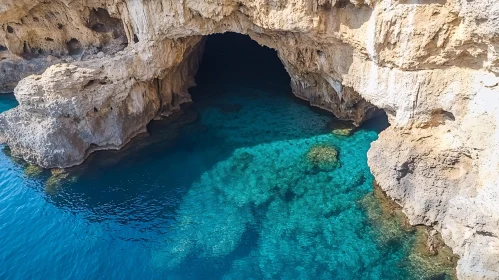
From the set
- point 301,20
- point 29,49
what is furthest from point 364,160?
point 29,49

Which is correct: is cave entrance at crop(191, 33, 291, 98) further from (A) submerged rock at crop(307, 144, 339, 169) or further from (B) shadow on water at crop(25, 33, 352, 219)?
(A) submerged rock at crop(307, 144, 339, 169)

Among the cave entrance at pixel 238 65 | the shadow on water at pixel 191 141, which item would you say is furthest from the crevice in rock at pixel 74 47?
the cave entrance at pixel 238 65

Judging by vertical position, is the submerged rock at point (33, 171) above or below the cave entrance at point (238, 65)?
below

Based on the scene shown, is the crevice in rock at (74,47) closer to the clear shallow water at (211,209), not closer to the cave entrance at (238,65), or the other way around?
the clear shallow water at (211,209)

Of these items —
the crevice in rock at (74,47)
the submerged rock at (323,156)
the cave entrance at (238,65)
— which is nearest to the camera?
the submerged rock at (323,156)

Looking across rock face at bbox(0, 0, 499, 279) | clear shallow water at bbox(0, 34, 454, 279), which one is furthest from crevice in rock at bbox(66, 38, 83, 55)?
clear shallow water at bbox(0, 34, 454, 279)

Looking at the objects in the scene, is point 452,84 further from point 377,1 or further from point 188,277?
point 188,277
